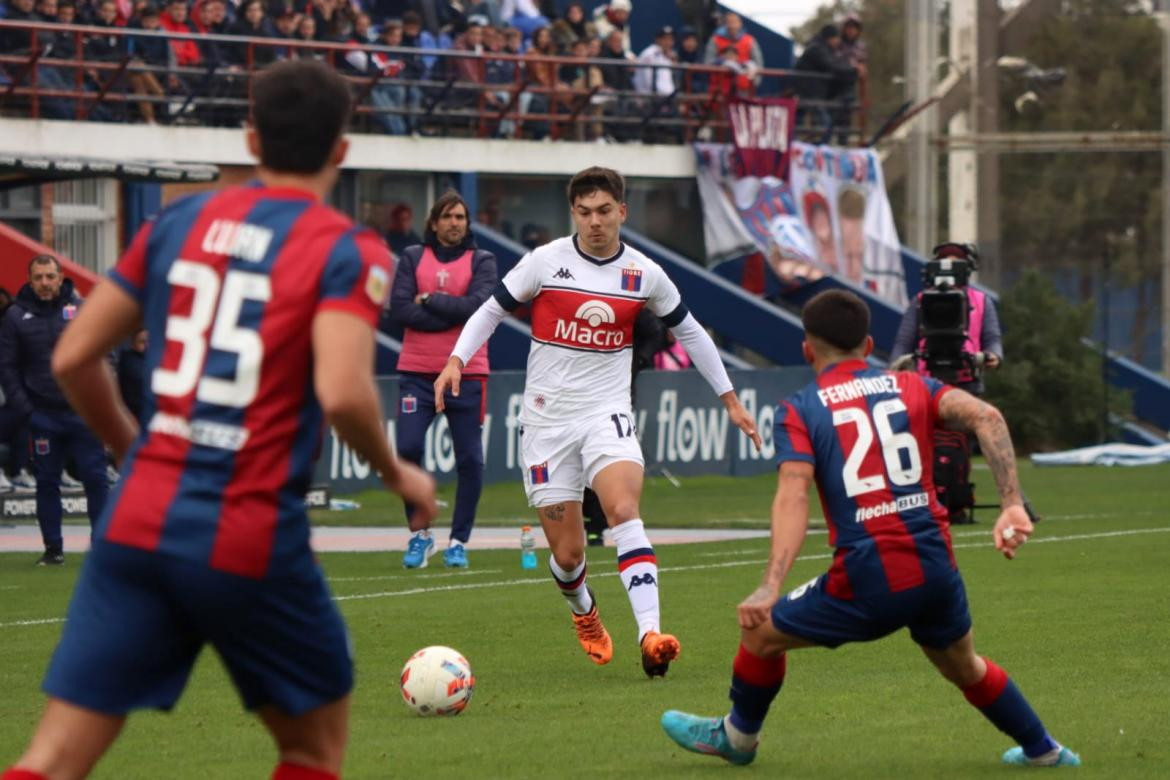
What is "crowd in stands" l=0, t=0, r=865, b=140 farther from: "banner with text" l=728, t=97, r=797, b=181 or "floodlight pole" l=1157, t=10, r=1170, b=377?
"floodlight pole" l=1157, t=10, r=1170, b=377

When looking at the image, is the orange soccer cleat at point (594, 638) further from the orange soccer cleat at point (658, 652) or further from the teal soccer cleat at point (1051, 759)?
the teal soccer cleat at point (1051, 759)

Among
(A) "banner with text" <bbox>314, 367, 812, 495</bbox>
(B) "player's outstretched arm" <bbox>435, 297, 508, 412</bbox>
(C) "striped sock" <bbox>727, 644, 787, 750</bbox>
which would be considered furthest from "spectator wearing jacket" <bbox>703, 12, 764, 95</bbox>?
(C) "striped sock" <bbox>727, 644, 787, 750</bbox>

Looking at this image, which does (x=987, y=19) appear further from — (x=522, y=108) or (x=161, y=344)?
(x=161, y=344)

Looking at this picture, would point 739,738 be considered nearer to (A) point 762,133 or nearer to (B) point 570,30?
(B) point 570,30

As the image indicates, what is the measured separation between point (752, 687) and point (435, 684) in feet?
5.67

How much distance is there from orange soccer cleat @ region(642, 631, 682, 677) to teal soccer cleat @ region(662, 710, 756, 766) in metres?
1.90

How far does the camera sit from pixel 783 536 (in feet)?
20.5

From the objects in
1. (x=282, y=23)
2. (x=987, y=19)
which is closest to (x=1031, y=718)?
(x=282, y=23)

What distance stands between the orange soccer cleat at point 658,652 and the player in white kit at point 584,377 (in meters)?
0.51

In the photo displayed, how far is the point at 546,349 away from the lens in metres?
9.80

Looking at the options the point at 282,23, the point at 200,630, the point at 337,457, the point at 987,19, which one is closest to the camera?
the point at 200,630

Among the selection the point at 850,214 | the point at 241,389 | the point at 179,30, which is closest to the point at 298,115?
the point at 241,389

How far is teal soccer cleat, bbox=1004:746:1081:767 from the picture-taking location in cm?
666

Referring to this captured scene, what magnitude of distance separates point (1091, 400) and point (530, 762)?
25.8m
